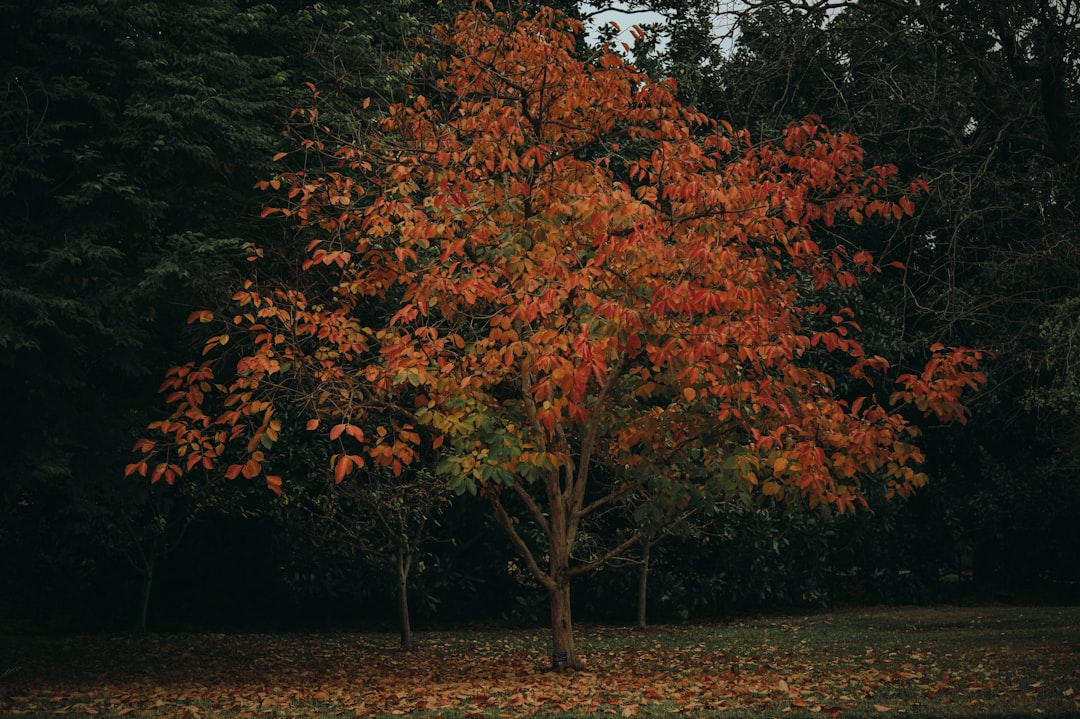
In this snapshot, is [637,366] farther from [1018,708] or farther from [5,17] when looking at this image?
[5,17]

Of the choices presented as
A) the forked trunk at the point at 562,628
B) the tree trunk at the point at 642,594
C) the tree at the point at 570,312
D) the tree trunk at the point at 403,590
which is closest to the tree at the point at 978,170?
the tree at the point at 570,312

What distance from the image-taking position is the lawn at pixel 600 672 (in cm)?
870

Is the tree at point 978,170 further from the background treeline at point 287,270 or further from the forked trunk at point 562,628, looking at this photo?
the forked trunk at point 562,628

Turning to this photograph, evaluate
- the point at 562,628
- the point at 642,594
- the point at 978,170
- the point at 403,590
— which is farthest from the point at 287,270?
the point at 642,594

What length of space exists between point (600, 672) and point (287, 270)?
5.84 m

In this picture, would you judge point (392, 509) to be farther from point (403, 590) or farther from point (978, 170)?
point (978, 170)

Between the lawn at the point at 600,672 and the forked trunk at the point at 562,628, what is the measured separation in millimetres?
279

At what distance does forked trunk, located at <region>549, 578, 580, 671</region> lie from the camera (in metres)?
11.0

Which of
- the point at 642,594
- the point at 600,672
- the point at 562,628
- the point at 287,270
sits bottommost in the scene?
the point at 600,672

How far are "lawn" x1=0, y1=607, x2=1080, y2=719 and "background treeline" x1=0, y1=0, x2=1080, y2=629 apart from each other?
1.32 meters

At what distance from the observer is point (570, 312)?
1091 cm

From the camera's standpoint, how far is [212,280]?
1050 centimetres

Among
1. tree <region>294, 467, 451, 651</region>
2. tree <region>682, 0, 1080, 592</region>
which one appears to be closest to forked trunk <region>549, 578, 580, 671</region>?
tree <region>294, 467, 451, 651</region>

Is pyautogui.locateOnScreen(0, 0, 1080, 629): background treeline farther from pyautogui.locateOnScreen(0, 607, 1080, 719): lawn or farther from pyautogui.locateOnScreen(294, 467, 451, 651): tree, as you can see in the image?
pyautogui.locateOnScreen(0, 607, 1080, 719): lawn
